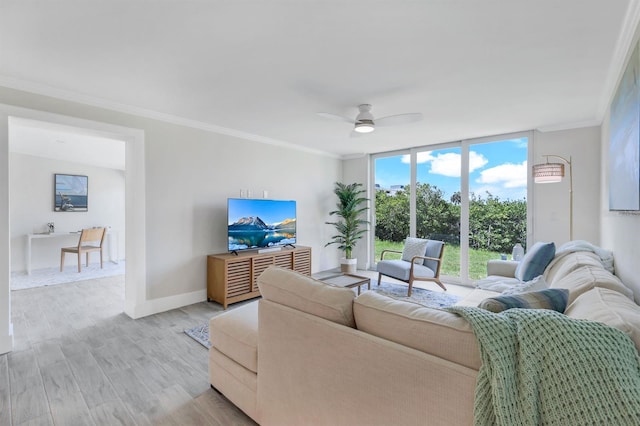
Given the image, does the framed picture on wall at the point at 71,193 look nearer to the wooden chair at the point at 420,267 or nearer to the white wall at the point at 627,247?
the wooden chair at the point at 420,267

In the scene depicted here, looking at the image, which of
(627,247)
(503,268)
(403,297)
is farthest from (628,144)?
(403,297)

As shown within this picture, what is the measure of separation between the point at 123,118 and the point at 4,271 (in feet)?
6.03

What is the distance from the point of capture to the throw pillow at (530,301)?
1.26m

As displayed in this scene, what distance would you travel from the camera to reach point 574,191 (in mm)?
3859

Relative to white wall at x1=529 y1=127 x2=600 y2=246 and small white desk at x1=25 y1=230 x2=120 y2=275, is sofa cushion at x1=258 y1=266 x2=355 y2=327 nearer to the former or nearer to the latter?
white wall at x1=529 y1=127 x2=600 y2=246

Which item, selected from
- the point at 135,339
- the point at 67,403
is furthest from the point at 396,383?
the point at 135,339

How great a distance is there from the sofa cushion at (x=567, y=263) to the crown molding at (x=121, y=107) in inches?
157

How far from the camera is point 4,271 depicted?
258 centimetres

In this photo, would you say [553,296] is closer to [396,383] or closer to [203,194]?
[396,383]

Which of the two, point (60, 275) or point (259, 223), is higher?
point (259, 223)

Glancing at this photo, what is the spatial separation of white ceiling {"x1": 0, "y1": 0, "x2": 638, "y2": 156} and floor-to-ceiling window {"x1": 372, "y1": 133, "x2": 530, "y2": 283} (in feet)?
3.80

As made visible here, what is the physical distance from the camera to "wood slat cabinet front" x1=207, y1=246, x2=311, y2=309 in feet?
12.2

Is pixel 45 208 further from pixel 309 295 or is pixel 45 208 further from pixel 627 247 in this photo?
A: pixel 627 247

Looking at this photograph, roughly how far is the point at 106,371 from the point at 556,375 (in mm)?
2886
